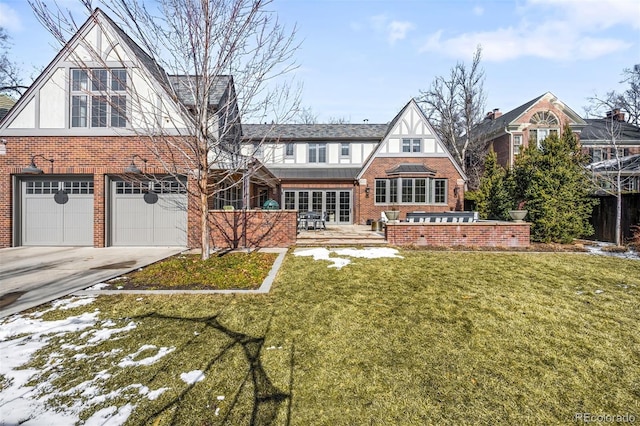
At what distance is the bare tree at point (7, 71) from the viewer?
22359mm

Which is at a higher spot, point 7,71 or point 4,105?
point 7,71

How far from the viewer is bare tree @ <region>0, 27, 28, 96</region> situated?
73.4 feet

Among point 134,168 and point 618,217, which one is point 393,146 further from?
point 134,168

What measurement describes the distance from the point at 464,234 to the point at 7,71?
34.7 m

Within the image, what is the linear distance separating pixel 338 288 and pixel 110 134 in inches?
392

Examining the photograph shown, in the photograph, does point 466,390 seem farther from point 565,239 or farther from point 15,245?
point 15,245

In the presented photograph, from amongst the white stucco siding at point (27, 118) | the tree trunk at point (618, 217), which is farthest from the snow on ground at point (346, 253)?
the white stucco siding at point (27, 118)

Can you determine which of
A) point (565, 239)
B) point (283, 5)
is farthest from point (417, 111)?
point (283, 5)

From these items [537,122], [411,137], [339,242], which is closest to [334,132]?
[411,137]

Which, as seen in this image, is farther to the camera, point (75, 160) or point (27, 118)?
point (75, 160)

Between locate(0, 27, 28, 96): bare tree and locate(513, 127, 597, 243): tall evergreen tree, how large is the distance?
110ft

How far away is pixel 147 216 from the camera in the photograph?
1066cm

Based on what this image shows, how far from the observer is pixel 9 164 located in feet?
33.8

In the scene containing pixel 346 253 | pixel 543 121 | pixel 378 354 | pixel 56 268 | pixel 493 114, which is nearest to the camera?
pixel 378 354
